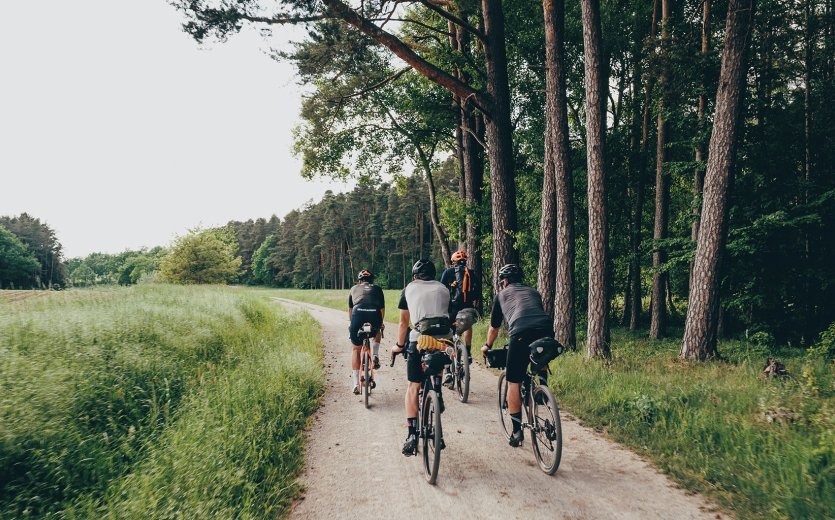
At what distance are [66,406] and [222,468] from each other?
2274 mm

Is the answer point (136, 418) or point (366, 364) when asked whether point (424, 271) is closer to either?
point (366, 364)

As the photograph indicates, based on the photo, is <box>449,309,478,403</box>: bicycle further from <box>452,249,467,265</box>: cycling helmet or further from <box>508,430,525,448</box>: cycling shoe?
<box>508,430,525,448</box>: cycling shoe

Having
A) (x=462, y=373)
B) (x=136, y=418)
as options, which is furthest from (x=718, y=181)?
(x=136, y=418)

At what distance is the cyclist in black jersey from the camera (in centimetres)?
450

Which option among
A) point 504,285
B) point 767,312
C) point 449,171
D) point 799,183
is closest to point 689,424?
point 504,285

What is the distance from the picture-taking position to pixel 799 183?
1108 cm

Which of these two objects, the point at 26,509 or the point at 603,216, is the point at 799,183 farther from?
the point at 26,509

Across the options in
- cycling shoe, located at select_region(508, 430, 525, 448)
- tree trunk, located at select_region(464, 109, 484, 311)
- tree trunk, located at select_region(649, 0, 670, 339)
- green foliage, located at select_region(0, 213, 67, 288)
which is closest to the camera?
cycling shoe, located at select_region(508, 430, 525, 448)

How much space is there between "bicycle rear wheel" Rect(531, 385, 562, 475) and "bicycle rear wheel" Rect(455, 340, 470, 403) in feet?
7.32

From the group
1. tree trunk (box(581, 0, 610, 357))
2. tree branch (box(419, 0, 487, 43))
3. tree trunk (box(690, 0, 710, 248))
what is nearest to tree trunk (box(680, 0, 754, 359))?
tree trunk (box(581, 0, 610, 357))

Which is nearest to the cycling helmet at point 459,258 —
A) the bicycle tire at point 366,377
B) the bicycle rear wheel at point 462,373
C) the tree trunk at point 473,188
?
the bicycle rear wheel at point 462,373

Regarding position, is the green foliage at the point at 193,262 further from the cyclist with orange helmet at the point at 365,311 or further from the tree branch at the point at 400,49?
the cyclist with orange helmet at the point at 365,311

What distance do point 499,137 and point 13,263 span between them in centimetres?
7350

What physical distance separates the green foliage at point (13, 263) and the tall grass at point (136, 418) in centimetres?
6569
